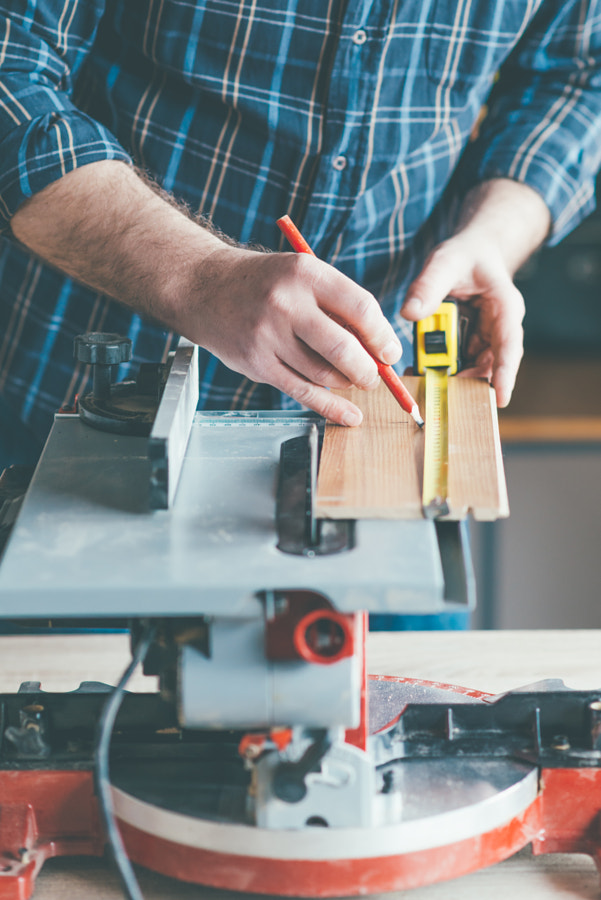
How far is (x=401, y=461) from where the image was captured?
0.83 m

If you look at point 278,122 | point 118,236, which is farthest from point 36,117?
point 278,122

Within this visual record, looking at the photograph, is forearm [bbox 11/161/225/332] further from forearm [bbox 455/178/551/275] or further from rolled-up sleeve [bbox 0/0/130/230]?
forearm [bbox 455/178/551/275]

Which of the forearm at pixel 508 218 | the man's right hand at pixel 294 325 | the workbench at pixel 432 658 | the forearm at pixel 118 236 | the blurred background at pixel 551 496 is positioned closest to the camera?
the man's right hand at pixel 294 325

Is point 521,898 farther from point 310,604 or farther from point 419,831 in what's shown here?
point 310,604

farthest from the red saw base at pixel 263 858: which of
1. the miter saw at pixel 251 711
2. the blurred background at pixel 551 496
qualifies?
the blurred background at pixel 551 496

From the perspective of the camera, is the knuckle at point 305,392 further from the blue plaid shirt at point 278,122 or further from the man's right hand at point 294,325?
the blue plaid shirt at point 278,122

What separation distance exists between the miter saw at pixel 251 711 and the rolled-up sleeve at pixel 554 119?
2.25ft

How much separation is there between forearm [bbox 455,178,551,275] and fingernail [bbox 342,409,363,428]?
1.40ft

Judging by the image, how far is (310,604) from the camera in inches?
26.6

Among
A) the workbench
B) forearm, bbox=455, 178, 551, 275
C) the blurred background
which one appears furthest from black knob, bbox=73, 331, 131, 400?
the blurred background

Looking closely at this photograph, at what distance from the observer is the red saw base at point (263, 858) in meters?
0.71

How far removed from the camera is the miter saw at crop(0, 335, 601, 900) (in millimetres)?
667

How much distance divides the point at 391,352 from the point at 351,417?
74mm

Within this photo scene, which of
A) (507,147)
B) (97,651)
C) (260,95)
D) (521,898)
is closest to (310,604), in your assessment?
(521,898)
